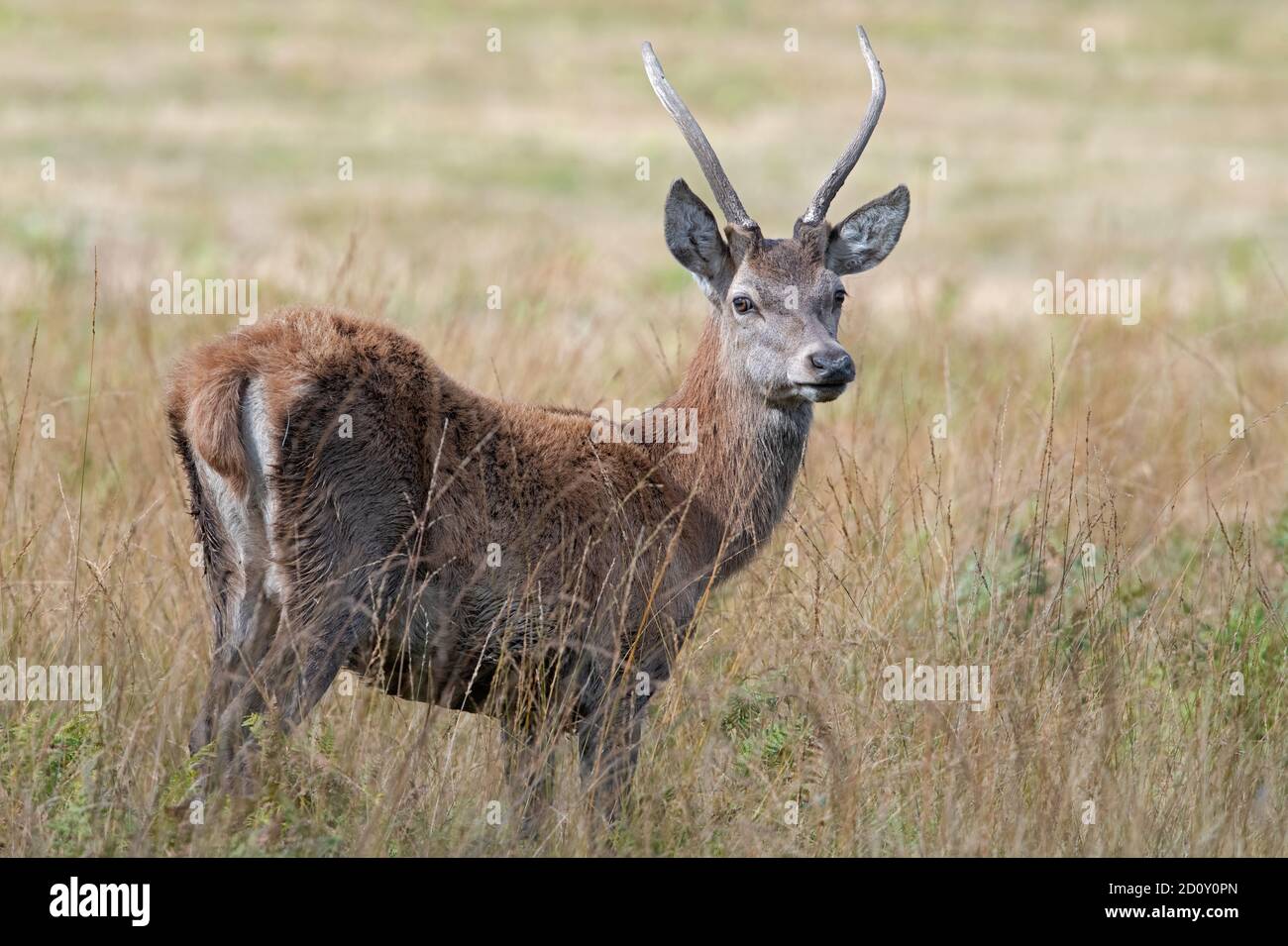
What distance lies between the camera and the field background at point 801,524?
15.3 ft

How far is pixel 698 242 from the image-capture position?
608 centimetres

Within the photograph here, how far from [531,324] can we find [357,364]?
4.28 meters

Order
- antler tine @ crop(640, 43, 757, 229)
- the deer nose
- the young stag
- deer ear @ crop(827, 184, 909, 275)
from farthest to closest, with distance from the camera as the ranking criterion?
deer ear @ crop(827, 184, 909, 275)
antler tine @ crop(640, 43, 757, 229)
the deer nose
the young stag

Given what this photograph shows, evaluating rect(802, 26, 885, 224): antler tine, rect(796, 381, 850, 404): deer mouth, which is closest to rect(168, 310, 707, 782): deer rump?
rect(796, 381, 850, 404): deer mouth

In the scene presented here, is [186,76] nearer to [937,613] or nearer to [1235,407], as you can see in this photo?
[1235,407]

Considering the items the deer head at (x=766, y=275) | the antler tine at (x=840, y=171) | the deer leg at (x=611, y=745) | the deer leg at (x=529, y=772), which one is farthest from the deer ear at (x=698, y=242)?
the deer leg at (x=529, y=772)

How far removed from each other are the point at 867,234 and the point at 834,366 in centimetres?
105

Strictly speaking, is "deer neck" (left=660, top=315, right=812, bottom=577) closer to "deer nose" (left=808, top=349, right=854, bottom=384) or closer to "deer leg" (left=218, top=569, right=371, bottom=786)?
"deer nose" (left=808, top=349, right=854, bottom=384)

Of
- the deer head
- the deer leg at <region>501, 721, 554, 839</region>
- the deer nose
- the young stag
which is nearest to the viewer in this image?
the deer leg at <region>501, 721, 554, 839</region>

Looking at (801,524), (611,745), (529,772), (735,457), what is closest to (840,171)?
(735,457)

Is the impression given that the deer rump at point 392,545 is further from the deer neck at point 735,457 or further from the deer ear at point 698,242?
the deer ear at point 698,242

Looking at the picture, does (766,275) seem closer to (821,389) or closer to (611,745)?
(821,389)

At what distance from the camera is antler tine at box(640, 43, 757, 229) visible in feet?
19.4

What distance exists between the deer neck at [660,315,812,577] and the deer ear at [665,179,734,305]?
0.18 meters
